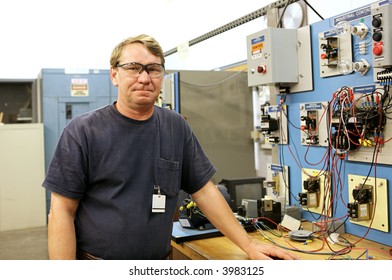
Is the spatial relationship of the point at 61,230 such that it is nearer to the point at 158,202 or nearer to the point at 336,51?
the point at 158,202

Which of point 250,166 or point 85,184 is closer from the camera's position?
point 85,184

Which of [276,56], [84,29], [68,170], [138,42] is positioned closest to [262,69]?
[276,56]

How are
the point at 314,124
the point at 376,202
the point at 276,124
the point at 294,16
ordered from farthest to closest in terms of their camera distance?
the point at 294,16, the point at 276,124, the point at 314,124, the point at 376,202

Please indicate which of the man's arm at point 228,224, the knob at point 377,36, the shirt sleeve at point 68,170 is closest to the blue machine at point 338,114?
the knob at point 377,36

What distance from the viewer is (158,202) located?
1563mm

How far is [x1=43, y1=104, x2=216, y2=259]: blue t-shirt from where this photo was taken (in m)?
1.47

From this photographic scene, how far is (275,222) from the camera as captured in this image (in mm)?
2211

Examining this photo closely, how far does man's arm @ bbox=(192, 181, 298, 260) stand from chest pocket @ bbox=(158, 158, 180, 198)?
6.0 inches

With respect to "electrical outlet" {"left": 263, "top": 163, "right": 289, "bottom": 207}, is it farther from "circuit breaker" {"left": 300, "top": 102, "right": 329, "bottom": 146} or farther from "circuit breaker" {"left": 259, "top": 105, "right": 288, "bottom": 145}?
"circuit breaker" {"left": 300, "top": 102, "right": 329, "bottom": 146}

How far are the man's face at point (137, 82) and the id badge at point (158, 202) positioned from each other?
1.08 feet

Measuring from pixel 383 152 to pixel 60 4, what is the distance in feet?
16.8

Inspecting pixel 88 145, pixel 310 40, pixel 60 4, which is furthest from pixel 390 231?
pixel 60 4

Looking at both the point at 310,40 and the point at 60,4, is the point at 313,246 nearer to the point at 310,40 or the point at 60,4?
the point at 310,40

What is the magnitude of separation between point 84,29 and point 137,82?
4.80 m
